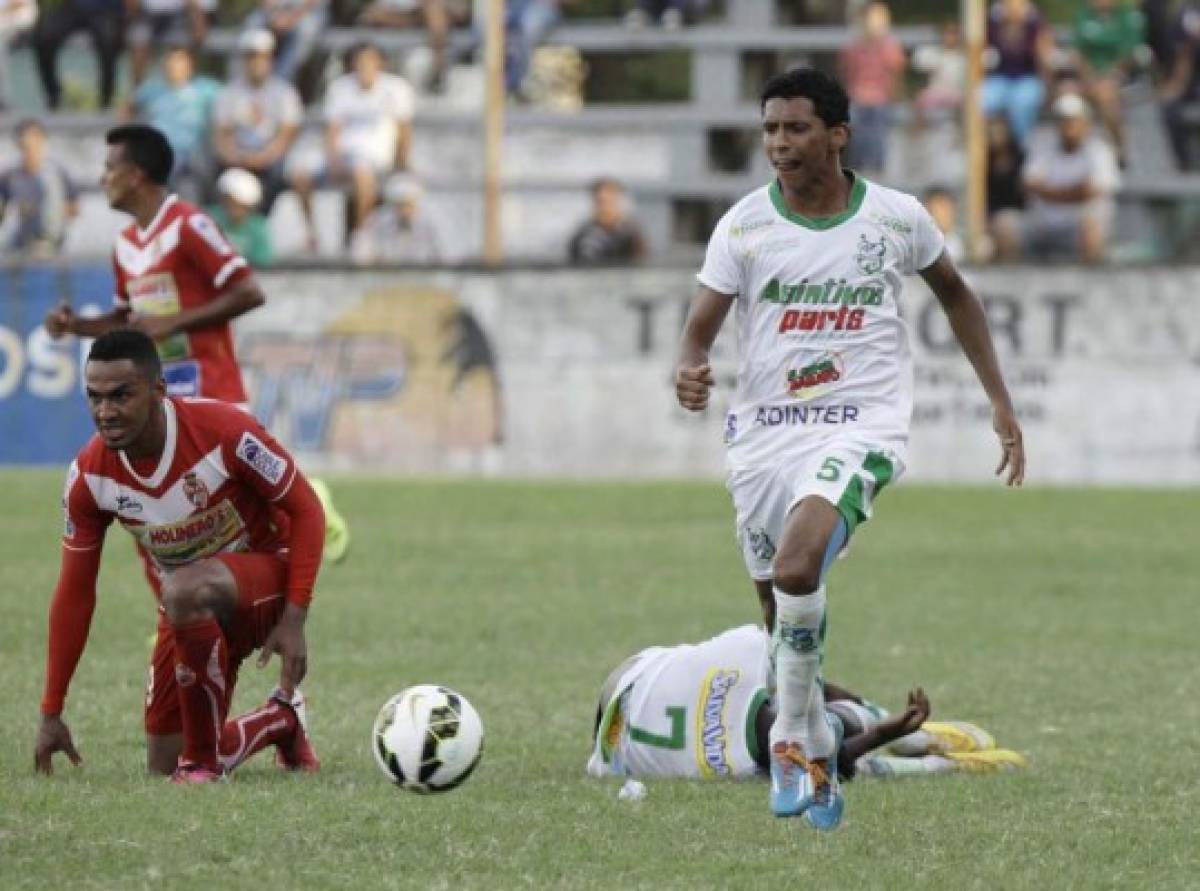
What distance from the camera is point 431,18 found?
2584cm

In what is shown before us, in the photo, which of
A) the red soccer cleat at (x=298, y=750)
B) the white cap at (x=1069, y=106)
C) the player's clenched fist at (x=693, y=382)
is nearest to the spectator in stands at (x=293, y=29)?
the white cap at (x=1069, y=106)

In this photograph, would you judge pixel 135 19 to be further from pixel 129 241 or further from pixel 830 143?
pixel 830 143

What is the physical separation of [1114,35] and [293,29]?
8.06 metres

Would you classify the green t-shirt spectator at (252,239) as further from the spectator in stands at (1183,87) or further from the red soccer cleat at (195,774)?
the red soccer cleat at (195,774)

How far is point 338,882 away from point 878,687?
550 centimetres

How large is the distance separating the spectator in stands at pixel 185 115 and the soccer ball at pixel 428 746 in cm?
1684

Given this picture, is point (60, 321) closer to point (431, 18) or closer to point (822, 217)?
point (822, 217)

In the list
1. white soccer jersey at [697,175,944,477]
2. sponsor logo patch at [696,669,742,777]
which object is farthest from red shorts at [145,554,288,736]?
white soccer jersey at [697,175,944,477]

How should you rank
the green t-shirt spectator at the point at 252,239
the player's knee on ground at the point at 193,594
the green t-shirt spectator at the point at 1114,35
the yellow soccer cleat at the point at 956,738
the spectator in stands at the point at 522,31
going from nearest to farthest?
the player's knee on ground at the point at 193,594 → the yellow soccer cleat at the point at 956,738 → the green t-shirt spectator at the point at 252,239 → the green t-shirt spectator at the point at 1114,35 → the spectator in stands at the point at 522,31

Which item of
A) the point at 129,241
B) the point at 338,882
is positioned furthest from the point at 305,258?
the point at 338,882

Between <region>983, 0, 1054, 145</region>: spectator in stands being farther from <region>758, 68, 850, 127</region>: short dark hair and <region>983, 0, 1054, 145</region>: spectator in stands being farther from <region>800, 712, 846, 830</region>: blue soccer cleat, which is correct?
<region>800, 712, 846, 830</region>: blue soccer cleat

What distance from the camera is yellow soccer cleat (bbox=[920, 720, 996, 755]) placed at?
919cm

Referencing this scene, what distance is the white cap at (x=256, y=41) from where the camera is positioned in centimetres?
2439

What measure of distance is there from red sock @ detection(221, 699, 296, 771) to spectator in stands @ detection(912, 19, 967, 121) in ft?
52.0
